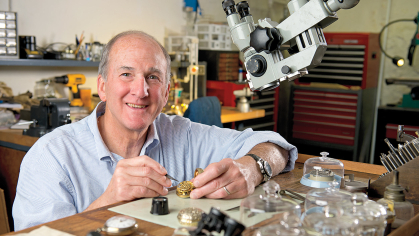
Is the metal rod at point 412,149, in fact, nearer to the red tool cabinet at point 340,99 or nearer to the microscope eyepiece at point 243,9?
the microscope eyepiece at point 243,9

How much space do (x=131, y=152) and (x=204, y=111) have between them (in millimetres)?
1646

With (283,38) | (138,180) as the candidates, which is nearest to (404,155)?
(283,38)

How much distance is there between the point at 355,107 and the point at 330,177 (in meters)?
4.12

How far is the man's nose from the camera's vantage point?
1454 mm

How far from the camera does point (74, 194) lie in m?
1.37

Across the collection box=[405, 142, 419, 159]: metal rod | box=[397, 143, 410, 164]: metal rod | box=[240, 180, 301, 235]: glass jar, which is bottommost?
box=[240, 180, 301, 235]: glass jar

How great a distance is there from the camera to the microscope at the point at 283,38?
3.75ft

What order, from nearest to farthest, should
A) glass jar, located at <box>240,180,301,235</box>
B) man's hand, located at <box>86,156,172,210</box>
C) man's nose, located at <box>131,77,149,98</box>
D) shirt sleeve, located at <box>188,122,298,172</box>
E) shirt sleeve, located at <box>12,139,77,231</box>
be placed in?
glass jar, located at <box>240,180,301,235</box>, man's hand, located at <box>86,156,172,210</box>, shirt sleeve, located at <box>12,139,77,231</box>, man's nose, located at <box>131,77,149,98</box>, shirt sleeve, located at <box>188,122,298,172</box>

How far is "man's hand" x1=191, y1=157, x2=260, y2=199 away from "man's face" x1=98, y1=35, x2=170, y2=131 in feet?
1.38

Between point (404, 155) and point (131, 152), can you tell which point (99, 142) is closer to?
point (131, 152)

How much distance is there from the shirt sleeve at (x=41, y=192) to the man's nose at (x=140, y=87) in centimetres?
36

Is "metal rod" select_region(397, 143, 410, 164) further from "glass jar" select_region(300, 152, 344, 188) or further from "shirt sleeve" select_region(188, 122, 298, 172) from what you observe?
"shirt sleeve" select_region(188, 122, 298, 172)

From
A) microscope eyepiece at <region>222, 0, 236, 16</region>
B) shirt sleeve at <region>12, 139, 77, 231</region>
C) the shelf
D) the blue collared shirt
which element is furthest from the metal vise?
microscope eyepiece at <region>222, 0, 236, 16</region>

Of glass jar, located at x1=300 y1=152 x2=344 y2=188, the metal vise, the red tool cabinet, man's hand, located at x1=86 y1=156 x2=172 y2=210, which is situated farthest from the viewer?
the red tool cabinet
